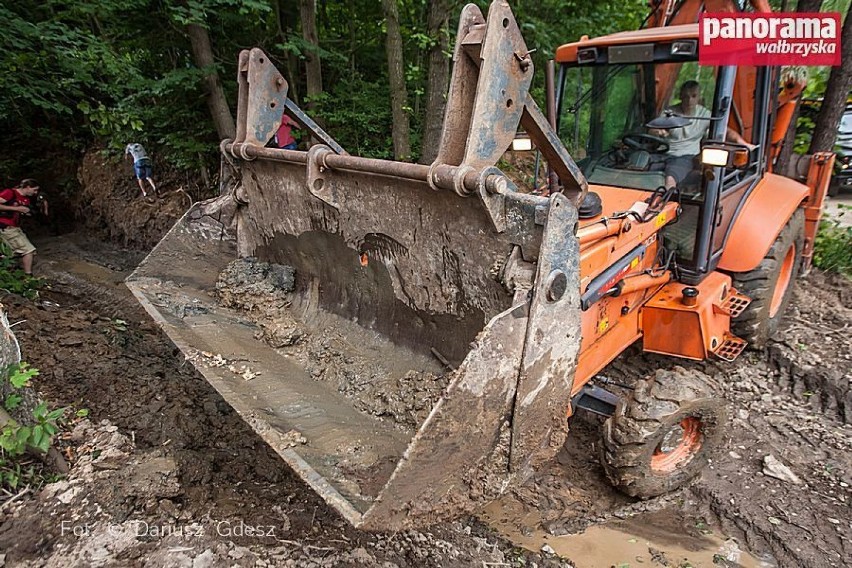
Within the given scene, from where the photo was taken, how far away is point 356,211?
10.4 feet

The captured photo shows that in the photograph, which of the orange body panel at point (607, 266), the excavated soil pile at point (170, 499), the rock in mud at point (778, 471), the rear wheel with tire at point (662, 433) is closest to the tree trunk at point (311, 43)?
the excavated soil pile at point (170, 499)

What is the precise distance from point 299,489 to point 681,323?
8.52ft

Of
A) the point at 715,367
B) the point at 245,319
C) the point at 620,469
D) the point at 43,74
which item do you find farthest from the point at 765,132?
the point at 43,74

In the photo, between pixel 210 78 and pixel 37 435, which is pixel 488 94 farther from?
pixel 210 78

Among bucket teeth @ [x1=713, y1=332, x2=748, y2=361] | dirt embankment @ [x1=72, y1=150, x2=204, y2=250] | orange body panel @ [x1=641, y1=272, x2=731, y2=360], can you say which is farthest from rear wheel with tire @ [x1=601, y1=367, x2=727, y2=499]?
dirt embankment @ [x1=72, y1=150, x2=204, y2=250]

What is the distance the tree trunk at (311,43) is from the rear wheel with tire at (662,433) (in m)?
6.02

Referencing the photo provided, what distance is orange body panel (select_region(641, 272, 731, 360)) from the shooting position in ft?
11.7

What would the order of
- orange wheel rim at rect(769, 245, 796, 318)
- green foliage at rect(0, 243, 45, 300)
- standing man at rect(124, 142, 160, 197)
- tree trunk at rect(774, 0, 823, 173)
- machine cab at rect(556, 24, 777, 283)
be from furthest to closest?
standing man at rect(124, 142, 160, 197)
tree trunk at rect(774, 0, 823, 173)
green foliage at rect(0, 243, 45, 300)
orange wheel rim at rect(769, 245, 796, 318)
machine cab at rect(556, 24, 777, 283)

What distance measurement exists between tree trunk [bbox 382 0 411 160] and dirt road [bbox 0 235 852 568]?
14.2 feet

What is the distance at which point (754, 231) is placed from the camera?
3996 mm

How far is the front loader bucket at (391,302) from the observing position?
7.00 feet

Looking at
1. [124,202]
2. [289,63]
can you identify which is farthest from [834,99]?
[124,202]

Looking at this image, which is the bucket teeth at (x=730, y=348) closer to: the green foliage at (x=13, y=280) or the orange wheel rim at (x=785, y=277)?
the orange wheel rim at (x=785, y=277)

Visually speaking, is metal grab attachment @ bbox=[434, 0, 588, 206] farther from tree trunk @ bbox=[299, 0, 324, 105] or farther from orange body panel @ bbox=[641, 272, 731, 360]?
tree trunk @ bbox=[299, 0, 324, 105]
